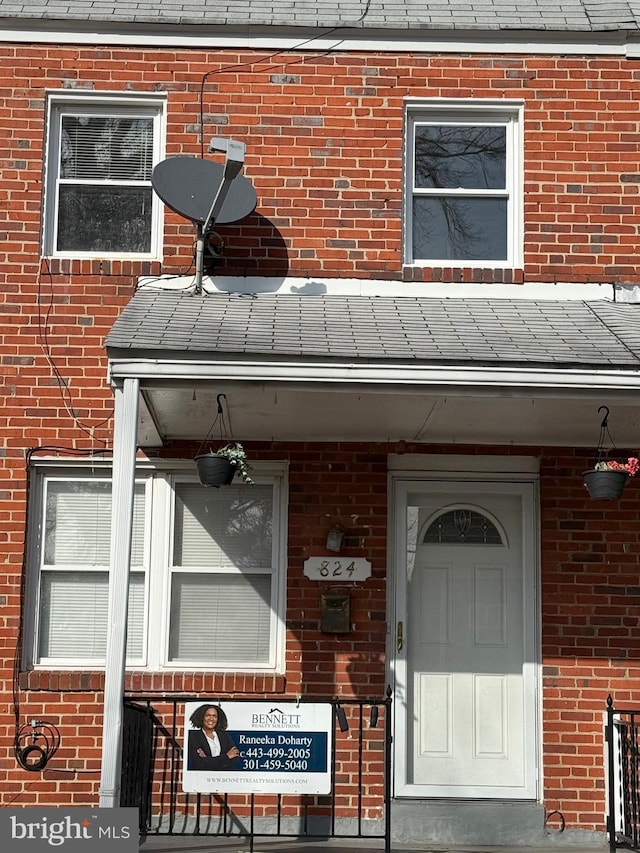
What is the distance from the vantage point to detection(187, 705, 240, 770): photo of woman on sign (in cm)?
743

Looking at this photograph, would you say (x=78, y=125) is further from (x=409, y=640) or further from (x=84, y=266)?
(x=409, y=640)

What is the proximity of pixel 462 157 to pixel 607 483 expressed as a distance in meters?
3.09

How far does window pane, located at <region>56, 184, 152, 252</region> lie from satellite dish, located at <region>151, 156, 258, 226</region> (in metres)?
0.78

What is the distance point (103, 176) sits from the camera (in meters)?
9.48

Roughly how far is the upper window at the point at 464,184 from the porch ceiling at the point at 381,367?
66 cm

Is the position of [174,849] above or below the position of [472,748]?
below

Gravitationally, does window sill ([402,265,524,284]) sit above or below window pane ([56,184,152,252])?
below

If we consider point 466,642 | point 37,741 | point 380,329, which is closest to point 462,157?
point 380,329

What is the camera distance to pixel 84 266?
30.1 feet

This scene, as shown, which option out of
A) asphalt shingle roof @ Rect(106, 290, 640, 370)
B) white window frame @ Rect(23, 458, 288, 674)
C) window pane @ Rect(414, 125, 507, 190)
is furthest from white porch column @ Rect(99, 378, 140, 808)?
window pane @ Rect(414, 125, 507, 190)

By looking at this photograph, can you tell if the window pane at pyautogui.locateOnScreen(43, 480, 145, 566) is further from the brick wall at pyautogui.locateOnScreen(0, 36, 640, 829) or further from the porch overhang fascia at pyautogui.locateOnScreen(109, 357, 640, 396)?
the porch overhang fascia at pyautogui.locateOnScreen(109, 357, 640, 396)

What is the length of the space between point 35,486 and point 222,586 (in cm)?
157

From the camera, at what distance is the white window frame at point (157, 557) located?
884 cm

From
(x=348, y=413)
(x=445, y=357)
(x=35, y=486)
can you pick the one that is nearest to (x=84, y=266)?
(x=35, y=486)
